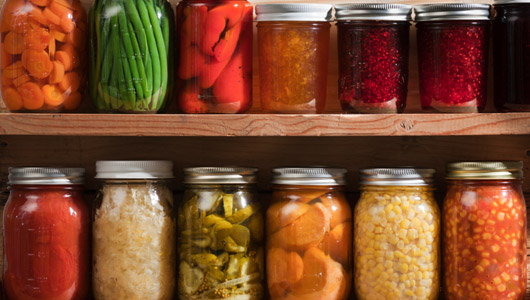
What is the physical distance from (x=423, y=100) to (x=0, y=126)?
0.75m

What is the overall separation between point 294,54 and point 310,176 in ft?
0.71

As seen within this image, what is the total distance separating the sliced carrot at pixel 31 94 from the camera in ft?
4.10

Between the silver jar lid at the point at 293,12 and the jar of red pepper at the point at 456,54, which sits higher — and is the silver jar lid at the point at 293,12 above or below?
above

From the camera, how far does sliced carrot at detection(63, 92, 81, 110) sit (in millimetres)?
1278

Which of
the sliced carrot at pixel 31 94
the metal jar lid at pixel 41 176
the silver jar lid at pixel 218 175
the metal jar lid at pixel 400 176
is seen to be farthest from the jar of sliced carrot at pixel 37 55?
the metal jar lid at pixel 400 176

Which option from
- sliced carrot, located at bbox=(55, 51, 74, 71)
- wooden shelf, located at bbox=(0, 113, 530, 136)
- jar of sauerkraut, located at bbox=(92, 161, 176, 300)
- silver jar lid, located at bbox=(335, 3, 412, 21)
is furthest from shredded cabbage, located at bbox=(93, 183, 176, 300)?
silver jar lid, located at bbox=(335, 3, 412, 21)

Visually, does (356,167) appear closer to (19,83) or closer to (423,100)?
(423,100)

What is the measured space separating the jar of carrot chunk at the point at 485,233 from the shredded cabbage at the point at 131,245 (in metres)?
0.51

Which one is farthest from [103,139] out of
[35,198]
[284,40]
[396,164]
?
[396,164]

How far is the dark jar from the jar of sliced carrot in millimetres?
762

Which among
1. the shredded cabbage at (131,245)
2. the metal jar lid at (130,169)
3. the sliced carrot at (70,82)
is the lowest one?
the shredded cabbage at (131,245)

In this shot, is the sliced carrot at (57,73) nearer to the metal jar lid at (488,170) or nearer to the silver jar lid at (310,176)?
the silver jar lid at (310,176)

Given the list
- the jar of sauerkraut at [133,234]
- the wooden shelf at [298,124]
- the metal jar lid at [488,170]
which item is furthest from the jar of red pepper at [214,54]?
the metal jar lid at [488,170]

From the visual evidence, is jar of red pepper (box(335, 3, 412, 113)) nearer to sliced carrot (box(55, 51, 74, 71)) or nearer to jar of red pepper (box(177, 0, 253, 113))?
jar of red pepper (box(177, 0, 253, 113))
